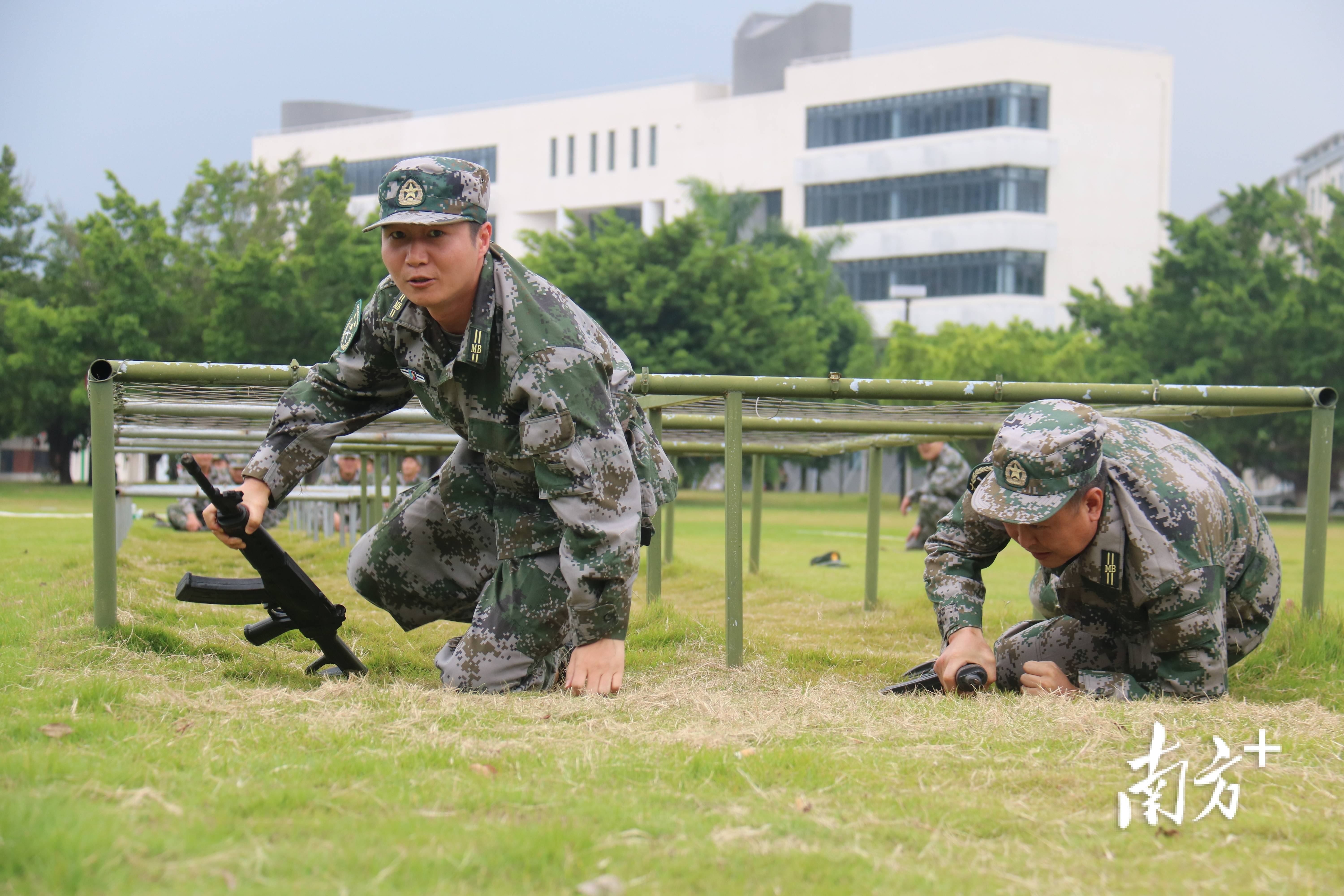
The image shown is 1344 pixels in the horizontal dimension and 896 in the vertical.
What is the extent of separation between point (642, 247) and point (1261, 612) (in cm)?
2963

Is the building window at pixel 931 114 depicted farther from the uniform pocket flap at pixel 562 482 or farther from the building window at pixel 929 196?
the uniform pocket flap at pixel 562 482

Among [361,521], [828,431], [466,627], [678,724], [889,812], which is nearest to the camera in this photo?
[889,812]

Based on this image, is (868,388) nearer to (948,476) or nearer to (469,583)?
(469,583)

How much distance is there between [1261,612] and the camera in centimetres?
441

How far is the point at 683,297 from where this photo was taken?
32.7m

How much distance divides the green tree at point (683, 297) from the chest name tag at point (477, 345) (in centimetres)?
2764

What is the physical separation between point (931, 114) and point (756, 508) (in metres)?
42.8

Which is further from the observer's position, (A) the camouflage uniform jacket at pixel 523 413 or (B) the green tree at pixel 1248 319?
(B) the green tree at pixel 1248 319

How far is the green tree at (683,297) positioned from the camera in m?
32.3

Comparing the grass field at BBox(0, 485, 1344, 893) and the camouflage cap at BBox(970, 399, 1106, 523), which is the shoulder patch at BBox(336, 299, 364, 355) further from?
the camouflage cap at BBox(970, 399, 1106, 523)

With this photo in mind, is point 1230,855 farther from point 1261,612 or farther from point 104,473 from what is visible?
point 104,473

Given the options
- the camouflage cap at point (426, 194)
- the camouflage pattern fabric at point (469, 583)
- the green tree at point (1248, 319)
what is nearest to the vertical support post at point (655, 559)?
the camouflage pattern fabric at point (469, 583)

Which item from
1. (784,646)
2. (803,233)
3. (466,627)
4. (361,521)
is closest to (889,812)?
(784,646)

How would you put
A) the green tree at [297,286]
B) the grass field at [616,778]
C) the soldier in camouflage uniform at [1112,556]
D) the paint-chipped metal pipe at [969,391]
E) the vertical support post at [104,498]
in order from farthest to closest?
the green tree at [297,286] → the paint-chipped metal pipe at [969,391] → the vertical support post at [104,498] → the soldier in camouflage uniform at [1112,556] → the grass field at [616,778]
